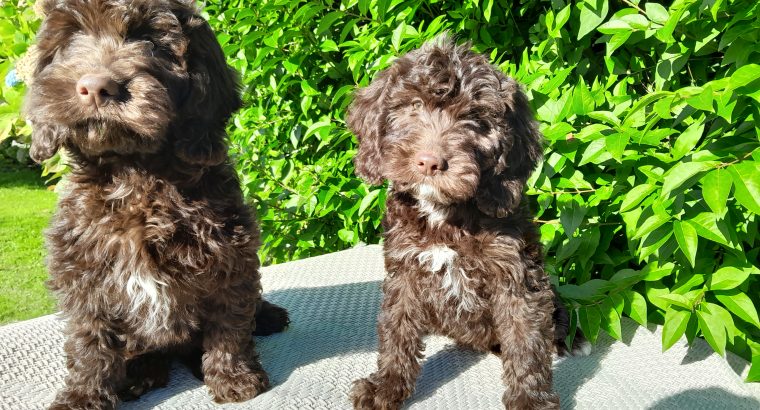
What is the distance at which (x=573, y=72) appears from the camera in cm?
405

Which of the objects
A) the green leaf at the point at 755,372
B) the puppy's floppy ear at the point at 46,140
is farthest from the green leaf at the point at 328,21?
the green leaf at the point at 755,372

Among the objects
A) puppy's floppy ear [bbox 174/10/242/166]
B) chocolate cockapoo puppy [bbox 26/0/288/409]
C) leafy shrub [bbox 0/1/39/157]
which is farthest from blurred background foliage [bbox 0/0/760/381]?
chocolate cockapoo puppy [bbox 26/0/288/409]

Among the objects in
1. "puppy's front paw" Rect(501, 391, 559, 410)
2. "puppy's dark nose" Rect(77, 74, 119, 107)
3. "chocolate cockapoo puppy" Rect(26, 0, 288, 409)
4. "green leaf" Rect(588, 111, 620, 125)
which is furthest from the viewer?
"green leaf" Rect(588, 111, 620, 125)

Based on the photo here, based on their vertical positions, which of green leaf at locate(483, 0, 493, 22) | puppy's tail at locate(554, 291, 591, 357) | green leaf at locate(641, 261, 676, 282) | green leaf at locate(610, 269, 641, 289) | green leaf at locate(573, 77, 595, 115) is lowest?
puppy's tail at locate(554, 291, 591, 357)

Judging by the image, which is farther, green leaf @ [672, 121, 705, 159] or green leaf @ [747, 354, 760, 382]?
green leaf @ [747, 354, 760, 382]

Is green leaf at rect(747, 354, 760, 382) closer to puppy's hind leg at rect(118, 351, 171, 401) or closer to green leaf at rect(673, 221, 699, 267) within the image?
green leaf at rect(673, 221, 699, 267)

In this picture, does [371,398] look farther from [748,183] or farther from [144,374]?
[748,183]

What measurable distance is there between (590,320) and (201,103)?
89.6 inches

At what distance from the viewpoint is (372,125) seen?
122 inches

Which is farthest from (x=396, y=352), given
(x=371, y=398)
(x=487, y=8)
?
(x=487, y=8)

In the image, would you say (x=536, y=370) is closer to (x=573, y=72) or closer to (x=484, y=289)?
(x=484, y=289)

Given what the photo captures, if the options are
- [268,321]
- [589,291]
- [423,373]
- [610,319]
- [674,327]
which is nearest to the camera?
[674,327]

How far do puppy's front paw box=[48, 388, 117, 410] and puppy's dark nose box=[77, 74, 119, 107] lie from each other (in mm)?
1260

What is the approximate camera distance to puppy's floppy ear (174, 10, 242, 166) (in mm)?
2629
